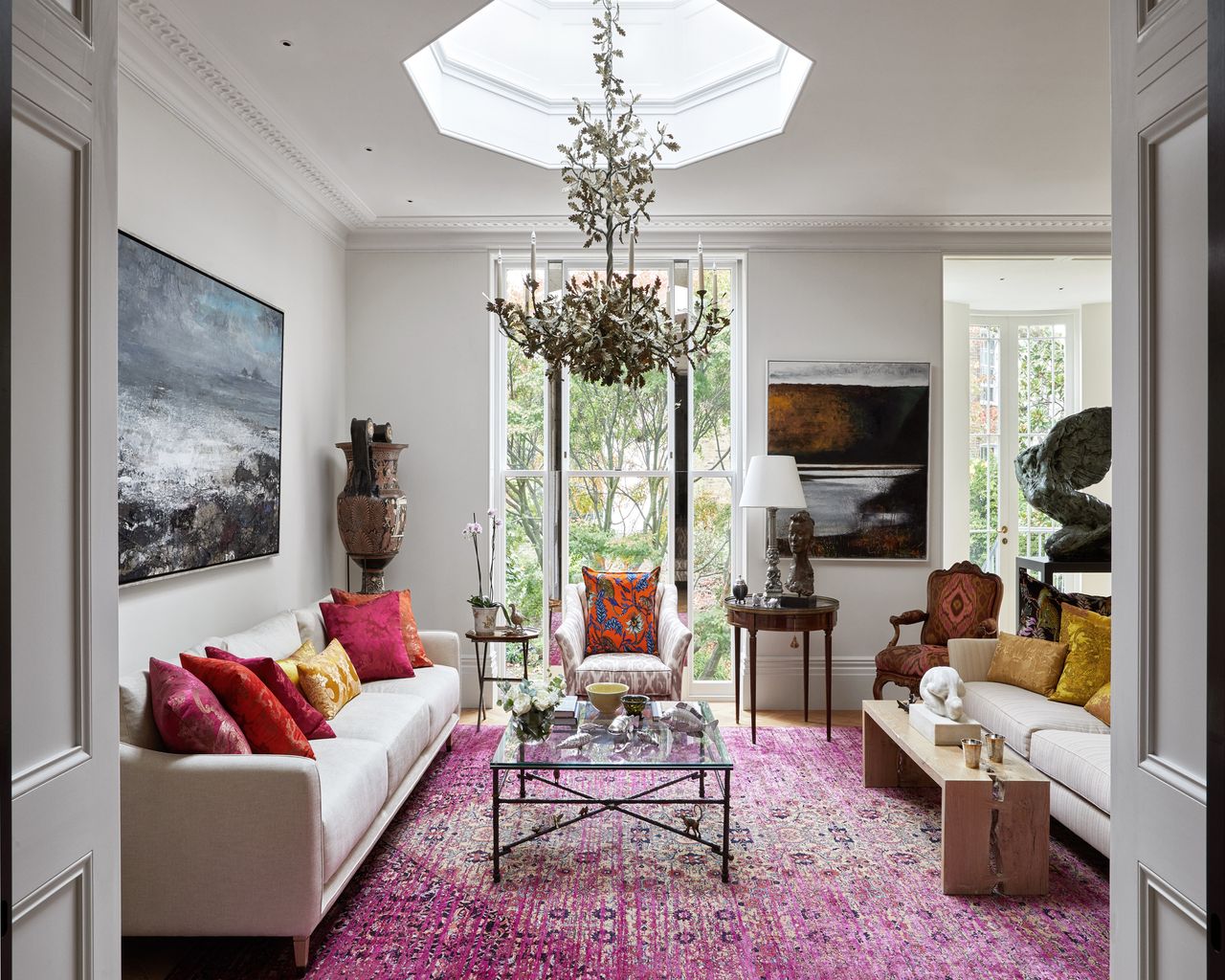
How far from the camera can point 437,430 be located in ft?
17.7

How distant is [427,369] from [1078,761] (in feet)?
13.7

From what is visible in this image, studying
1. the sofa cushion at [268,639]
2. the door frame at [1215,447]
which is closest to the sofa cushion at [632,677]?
the sofa cushion at [268,639]

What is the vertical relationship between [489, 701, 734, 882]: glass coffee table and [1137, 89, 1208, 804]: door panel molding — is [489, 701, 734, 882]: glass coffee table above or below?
below

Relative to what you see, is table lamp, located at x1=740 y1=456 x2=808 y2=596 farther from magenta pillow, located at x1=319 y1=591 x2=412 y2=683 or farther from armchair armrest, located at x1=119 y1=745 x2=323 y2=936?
armchair armrest, located at x1=119 y1=745 x2=323 y2=936

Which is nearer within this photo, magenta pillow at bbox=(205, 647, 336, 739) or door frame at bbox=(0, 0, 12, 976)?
door frame at bbox=(0, 0, 12, 976)

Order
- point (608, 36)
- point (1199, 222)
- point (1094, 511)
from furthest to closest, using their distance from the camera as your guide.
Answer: point (1094, 511)
point (608, 36)
point (1199, 222)

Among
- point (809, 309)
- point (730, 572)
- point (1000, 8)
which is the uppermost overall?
point (1000, 8)

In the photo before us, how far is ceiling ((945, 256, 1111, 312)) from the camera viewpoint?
5.75m

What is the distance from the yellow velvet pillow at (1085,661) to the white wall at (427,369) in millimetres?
3424

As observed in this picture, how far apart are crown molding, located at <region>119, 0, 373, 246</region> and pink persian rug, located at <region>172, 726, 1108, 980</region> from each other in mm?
3008

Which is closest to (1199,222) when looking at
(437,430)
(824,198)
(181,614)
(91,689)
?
(91,689)

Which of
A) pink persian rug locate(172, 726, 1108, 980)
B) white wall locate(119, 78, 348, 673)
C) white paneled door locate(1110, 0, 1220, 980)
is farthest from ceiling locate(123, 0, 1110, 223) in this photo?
pink persian rug locate(172, 726, 1108, 980)

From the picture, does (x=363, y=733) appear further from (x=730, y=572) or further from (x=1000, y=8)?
(x=1000, y=8)

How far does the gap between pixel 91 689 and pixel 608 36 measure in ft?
7.92
